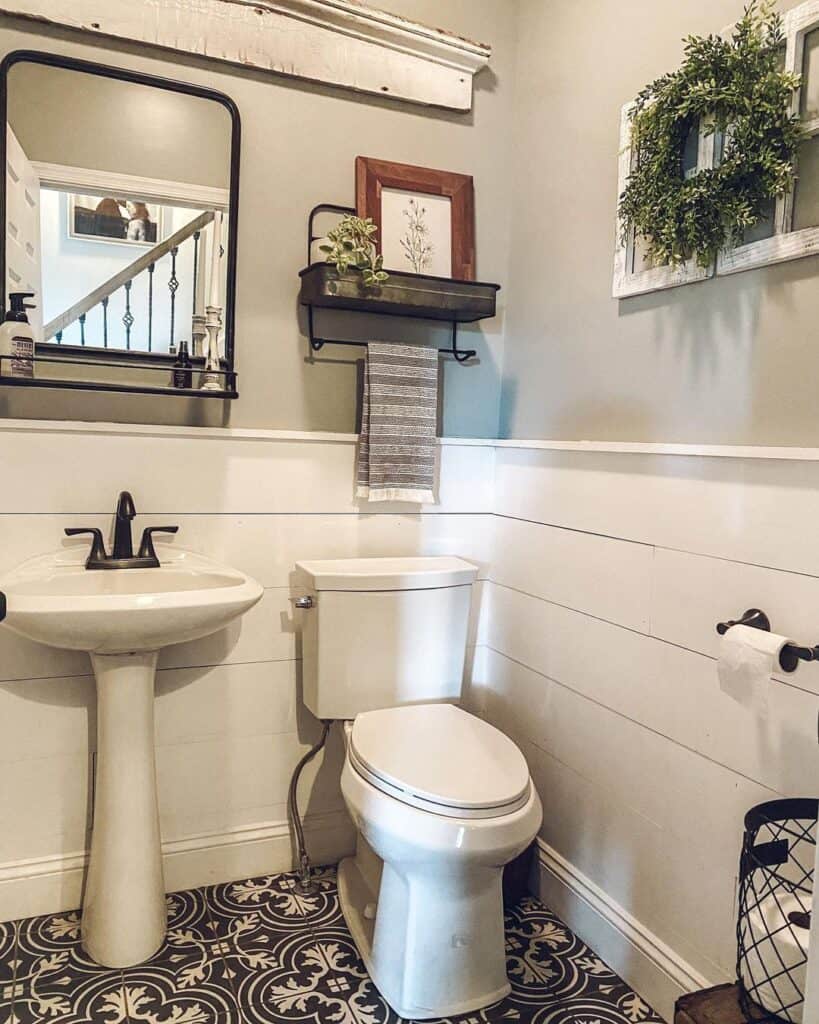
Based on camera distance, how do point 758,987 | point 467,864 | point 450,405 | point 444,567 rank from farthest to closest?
point 450,405 → point 444,567 → point 467,864 → point 758,987

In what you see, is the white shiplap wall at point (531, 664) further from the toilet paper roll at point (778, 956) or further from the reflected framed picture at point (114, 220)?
the reflected framed picture at point (114, 220)

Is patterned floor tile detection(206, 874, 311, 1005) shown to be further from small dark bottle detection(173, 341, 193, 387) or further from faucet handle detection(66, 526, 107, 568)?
small dark bottle detection(173, 341, 193, 387)

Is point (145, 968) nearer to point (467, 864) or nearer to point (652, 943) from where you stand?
point (467, 864)

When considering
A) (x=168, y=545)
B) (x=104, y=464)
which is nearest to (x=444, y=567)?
(x=168, y=545)

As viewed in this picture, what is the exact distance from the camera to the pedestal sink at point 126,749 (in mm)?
1646

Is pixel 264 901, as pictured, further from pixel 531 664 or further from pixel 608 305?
pixel 608 305

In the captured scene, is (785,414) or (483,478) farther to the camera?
(483,478)

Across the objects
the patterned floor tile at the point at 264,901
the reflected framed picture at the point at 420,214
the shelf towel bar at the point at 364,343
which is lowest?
the patterned floor tile at the point at 264,901

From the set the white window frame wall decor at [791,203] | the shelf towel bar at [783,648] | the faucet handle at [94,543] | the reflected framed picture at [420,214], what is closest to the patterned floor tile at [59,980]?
the faucet handle at [94,543]

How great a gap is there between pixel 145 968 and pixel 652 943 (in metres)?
1.09

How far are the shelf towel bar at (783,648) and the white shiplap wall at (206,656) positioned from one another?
0.96 metres

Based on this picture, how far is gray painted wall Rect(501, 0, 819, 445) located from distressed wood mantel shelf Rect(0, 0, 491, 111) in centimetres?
24

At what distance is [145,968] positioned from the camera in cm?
171

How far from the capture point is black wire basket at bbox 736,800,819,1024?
4.05 ft
